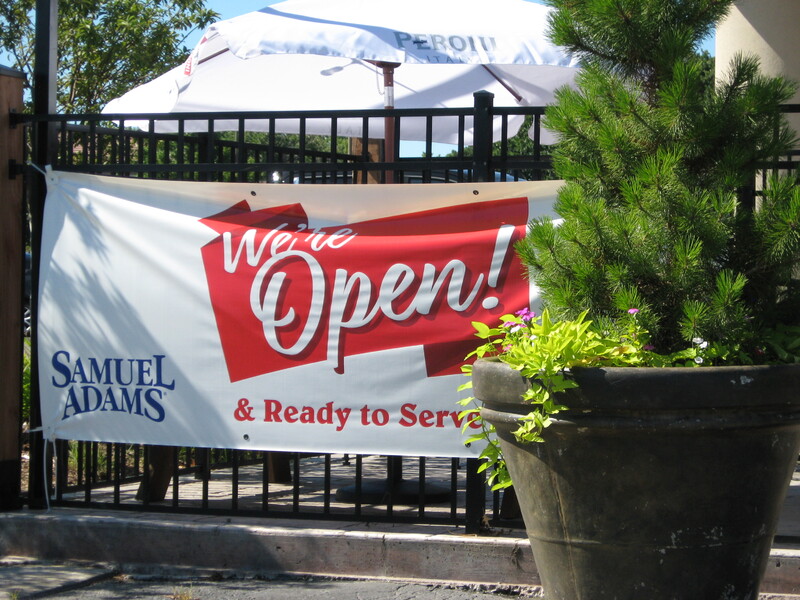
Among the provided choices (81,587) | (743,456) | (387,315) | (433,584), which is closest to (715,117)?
(743,456)

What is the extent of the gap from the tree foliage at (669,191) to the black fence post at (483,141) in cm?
109

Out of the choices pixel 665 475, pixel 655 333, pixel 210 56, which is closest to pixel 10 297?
pixel 210 56

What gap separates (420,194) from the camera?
473 centimetres

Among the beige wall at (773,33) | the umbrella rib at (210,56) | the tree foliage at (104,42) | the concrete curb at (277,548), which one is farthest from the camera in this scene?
the tree foliage at (104,42)

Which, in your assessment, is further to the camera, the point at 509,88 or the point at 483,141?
the point at 509,88

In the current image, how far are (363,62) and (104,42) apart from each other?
19.8 feet

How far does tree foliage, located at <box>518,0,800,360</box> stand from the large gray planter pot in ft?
0.94

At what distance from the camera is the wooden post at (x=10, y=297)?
17.5 feet

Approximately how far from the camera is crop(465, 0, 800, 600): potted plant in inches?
123

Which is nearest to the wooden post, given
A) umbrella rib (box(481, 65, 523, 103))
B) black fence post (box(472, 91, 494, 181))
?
black fence post (box(472, 91, 494, 181))

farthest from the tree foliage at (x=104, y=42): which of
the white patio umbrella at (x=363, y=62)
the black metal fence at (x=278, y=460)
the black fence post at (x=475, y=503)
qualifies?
the black fence post at (x=475, y=503)

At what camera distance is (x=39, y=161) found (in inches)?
211

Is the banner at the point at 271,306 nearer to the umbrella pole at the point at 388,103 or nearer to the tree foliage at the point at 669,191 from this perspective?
the tree foliage at the point at 669,191

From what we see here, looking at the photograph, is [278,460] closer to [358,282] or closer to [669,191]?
[358,282]
